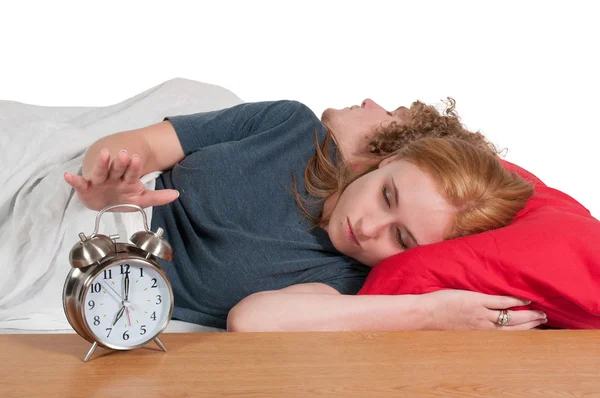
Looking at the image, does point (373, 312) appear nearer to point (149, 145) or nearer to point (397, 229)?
point (397, 229)

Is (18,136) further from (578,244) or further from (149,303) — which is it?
(578,244)

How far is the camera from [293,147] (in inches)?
91.6

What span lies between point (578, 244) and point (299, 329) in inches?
27.7

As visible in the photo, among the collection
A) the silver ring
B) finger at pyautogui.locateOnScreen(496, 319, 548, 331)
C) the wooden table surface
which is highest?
the wooden table surface

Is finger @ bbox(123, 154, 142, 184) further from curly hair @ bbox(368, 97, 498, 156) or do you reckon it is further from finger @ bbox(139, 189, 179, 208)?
curly hair @ bbox(368, 97, 498, 156)

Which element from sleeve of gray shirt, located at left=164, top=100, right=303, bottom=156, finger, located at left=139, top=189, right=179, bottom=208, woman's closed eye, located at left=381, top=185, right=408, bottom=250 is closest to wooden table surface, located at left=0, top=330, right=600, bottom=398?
finger, located at left=139, top=189, right=179, bottom=208

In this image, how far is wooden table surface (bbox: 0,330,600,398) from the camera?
4.43ft

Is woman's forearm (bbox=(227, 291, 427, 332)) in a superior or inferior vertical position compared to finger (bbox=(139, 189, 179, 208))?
inferior

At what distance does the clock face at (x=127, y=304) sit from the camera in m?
1.43

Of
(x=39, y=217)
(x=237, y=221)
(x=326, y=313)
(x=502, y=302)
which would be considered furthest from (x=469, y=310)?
(x=39, y=217)

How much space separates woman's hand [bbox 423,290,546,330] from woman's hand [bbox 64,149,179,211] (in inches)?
26.5

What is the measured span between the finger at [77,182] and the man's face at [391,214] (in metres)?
0.67

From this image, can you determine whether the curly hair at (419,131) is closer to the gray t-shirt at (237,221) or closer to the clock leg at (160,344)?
the gray t-shirt at (237,221)

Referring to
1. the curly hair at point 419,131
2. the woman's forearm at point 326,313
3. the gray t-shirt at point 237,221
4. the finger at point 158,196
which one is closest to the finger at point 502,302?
the woman's forearm at point 326,313
